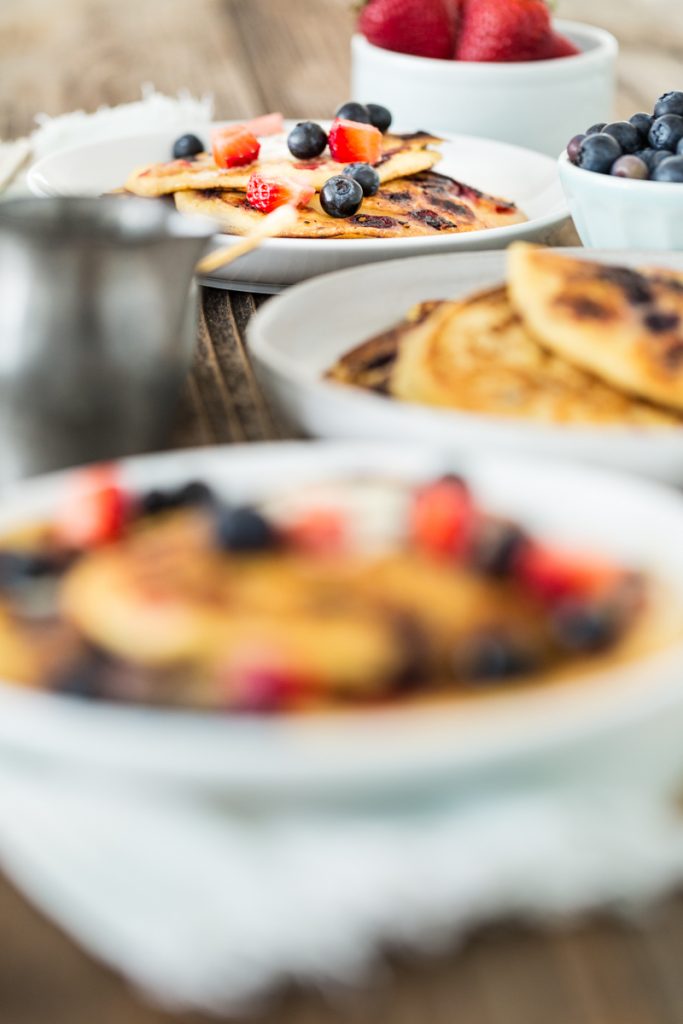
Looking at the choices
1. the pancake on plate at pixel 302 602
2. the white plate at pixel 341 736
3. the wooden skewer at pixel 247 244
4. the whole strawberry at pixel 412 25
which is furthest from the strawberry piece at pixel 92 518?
the whole strawberry at pixel 412 25

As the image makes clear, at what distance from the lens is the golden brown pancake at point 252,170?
1.42 metres

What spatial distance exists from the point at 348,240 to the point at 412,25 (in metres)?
0.68

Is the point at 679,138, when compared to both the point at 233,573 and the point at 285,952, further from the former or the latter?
the point at 285,952

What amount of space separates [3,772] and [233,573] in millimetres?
131

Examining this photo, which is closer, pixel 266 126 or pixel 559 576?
pixel 559 576

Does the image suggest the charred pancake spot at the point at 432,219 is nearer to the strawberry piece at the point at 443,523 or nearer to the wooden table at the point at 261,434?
the wooden table at the point at 261,434

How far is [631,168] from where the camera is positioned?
1232 millimetres

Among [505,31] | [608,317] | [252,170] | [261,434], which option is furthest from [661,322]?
[505,31]

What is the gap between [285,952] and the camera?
497 millimetres

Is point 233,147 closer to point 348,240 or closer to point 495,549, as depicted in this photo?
point 348,240

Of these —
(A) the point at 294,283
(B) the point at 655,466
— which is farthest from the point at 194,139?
(B) the point at 655,466

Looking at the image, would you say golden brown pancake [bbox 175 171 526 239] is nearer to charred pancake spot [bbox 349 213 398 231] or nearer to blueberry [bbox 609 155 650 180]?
charred pancake spot [bbox 349 213 398 231]

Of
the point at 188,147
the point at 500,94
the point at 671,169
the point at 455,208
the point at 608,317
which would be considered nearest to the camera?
the point at 608,317

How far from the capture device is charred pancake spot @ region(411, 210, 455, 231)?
4.61ft
